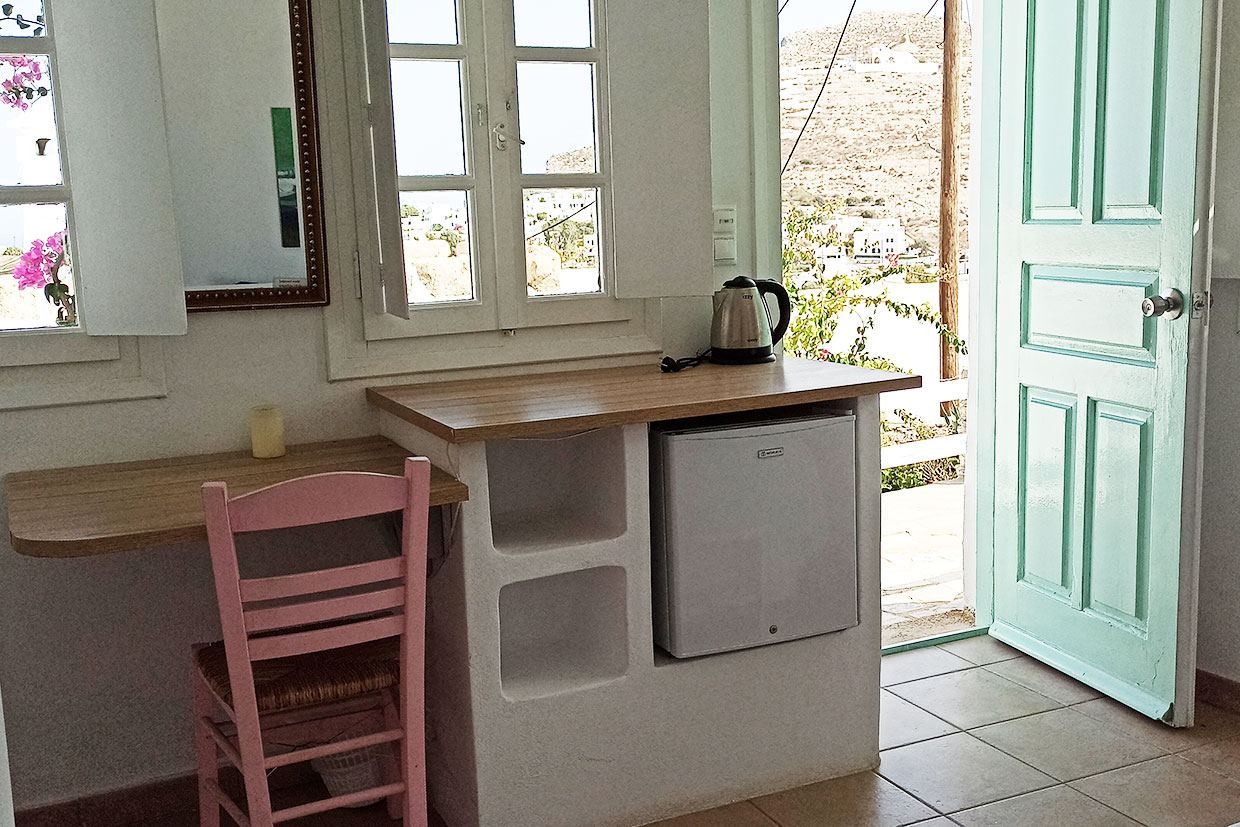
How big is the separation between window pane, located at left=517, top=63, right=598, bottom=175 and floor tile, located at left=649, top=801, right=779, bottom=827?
4.90 feet

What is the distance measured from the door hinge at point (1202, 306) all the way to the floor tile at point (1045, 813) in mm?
1121

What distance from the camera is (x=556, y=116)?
2.79 metres

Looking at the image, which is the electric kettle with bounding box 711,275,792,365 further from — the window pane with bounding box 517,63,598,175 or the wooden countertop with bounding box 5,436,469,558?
the wooden countertop with bounding box 5,436,469,558

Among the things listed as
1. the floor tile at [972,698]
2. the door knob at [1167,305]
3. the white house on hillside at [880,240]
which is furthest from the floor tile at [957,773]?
the white house on hillside at [880,240]

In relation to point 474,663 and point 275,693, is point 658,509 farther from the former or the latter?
point 275,693

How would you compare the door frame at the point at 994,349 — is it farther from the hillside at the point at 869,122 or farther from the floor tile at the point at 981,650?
the hillside at the point at 869,122

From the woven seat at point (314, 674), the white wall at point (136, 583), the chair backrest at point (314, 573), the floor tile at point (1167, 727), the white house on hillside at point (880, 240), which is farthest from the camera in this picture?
the white house on hillside at point (880, 240)

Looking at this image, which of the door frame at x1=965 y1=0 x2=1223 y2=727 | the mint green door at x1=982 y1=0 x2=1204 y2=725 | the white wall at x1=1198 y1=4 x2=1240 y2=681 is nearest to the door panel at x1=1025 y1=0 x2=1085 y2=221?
the mint green door at x1=982 y1=0 x2=1204 y2=725

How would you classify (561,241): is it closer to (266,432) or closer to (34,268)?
(266,432)

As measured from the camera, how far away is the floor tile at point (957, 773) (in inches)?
103

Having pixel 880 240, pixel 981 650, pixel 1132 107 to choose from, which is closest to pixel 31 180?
pixel 1132 107

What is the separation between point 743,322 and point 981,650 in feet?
4.33

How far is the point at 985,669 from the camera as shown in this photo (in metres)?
3.33

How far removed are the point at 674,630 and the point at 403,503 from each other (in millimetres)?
734
